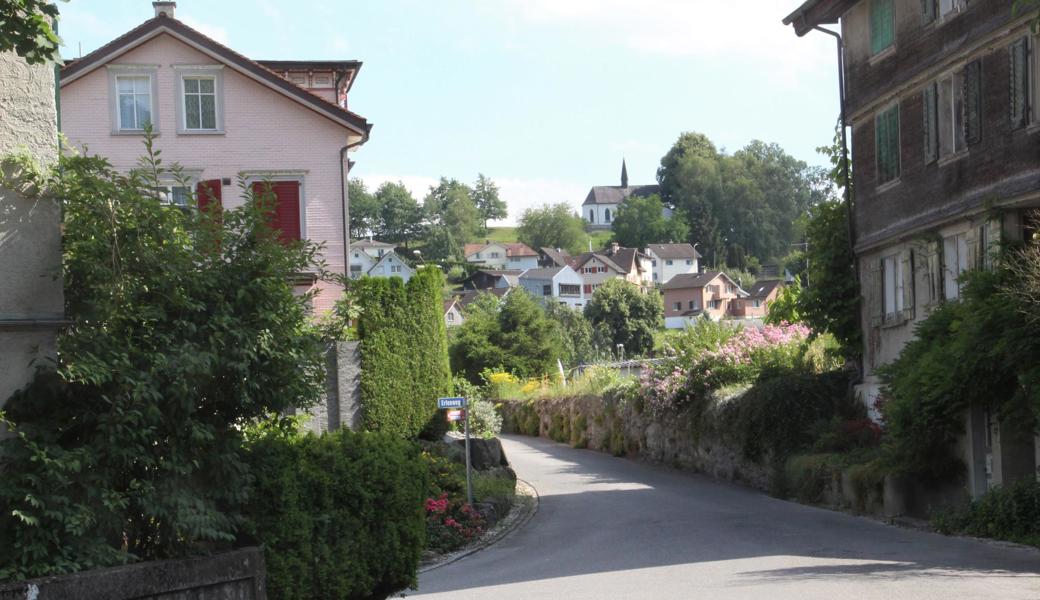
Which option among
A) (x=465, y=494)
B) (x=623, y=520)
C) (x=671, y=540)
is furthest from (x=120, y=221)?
(x=465, y=494)

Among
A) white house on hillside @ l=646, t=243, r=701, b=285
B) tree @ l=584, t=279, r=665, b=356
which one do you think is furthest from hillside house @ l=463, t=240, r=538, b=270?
tree @ l=584, t=279, r=665, b=356

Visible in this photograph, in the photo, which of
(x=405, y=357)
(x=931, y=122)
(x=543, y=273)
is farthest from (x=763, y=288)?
(x=931, y=122)

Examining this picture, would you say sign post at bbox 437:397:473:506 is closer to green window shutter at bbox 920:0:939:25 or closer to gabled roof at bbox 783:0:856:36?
green window shutter at bbox 920:0:939:25

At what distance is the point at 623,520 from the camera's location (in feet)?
77.6

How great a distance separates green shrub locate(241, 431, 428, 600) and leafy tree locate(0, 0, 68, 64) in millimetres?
3786

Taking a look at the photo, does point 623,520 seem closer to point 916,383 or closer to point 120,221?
point 916,383

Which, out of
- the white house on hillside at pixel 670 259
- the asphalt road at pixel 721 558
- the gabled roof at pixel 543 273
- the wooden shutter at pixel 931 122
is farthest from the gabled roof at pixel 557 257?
the asphalt road at pixel 721 558

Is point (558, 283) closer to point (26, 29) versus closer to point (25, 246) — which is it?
point (25, 246)

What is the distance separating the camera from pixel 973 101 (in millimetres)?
23125

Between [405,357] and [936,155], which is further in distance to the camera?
[405,357]

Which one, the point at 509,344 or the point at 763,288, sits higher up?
the point at 763,288

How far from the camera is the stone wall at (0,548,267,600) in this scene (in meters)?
9.21

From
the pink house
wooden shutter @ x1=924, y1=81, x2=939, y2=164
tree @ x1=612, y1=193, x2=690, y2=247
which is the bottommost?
wooden shutter @ x1=924, y1=81, x2=939, y2=164

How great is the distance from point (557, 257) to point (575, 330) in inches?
3162
